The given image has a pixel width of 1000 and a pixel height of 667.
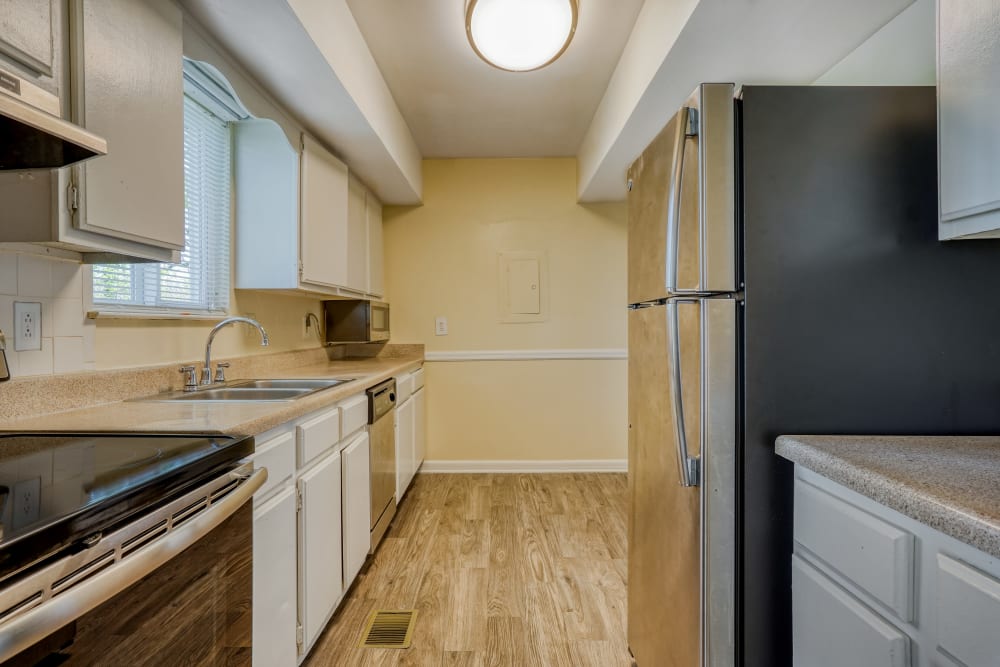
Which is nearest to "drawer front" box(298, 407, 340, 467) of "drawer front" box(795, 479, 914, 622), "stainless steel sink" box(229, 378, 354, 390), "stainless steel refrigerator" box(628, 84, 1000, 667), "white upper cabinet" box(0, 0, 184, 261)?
"stainless steel sink" box(229, 378, 354, 390)

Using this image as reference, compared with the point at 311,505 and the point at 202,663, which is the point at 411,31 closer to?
the point at 311,505

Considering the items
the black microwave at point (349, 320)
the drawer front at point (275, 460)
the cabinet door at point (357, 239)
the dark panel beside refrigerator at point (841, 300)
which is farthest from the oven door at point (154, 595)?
the black microwave at point (349, 320)

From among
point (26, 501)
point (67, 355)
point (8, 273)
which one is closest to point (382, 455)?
point (67, 355)

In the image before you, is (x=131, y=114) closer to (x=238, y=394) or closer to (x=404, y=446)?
(x=238, y=394)

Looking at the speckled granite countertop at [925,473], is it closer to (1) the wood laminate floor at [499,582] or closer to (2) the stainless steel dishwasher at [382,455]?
(1) the wood laminate floor at [499,582]

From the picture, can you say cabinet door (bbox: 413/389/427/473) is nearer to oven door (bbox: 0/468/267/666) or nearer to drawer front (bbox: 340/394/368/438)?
drawer front (bbox: 340/394/368/438)

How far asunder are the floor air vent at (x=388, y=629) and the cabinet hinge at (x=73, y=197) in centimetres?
161

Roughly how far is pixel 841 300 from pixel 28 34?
179 cm

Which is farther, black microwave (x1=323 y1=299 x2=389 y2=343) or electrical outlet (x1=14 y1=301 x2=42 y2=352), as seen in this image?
black microwave (x1=323 y1=299 x2=389 y2=343)

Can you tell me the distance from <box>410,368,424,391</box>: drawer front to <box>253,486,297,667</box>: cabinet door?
5.97 ft

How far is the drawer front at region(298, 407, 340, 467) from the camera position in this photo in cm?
147

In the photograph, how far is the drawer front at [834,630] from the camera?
2.50 feet

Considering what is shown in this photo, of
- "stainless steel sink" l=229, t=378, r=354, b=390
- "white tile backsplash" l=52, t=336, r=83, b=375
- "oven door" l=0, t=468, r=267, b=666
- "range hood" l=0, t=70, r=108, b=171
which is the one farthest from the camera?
"stainless steel sink" l=229, t=378, r=354, b=390

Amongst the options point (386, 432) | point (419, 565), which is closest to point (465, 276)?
point (386, 432)
